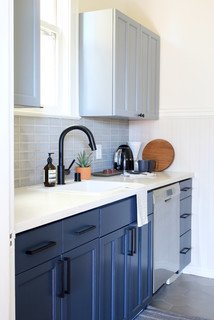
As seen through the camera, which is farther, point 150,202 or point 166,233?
point 166,233

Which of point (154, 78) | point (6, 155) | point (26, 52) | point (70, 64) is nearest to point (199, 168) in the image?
point (154, 78)

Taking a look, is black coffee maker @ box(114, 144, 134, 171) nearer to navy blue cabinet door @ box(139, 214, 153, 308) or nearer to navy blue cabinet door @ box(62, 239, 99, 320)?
navy blue cabinet door @ box(139, 214, 153, 308)

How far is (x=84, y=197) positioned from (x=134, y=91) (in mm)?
1483

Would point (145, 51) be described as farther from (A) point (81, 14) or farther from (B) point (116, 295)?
(B) point (116, 295)

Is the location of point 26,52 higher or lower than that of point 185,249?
higher

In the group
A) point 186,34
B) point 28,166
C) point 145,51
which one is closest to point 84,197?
point 28,166

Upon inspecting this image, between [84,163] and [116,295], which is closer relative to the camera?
[116,295]

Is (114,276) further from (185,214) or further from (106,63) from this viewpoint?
(106,63)

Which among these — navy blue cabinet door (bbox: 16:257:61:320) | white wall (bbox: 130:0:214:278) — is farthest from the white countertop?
white wall (bbox: 130:0:214:278)

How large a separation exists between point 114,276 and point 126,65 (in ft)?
5.53

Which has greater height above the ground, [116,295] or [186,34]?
[186,34]

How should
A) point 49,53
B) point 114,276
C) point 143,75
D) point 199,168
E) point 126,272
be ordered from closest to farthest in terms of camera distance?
point 114,276 → point 126,272 → point 49,53 → point 143,75 → point 199,168

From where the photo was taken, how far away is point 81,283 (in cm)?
192

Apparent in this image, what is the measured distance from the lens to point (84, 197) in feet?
6.90
